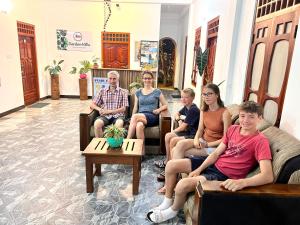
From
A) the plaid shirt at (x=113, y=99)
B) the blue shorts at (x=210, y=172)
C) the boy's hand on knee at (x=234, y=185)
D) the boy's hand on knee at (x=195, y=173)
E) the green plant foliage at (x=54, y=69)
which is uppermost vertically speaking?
the green plant foliage at (x=54, y=69)

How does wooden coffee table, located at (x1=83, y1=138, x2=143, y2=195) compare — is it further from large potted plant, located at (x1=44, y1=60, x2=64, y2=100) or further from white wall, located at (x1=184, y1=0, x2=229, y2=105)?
large potted plant, located at (x1=44, y1=60, x2=64, y2=100)

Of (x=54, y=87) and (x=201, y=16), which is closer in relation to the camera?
(x=201, y=16)

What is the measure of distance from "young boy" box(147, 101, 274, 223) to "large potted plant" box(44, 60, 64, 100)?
5.94 metres

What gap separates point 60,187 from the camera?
2484 millimetres

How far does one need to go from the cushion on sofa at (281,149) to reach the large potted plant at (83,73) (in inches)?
238

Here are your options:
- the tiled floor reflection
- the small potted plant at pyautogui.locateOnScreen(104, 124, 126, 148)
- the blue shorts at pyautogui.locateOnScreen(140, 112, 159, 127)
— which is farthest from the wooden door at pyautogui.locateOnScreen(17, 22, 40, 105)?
the small potted plant at pyautogui.locateOnScreen(104, 124, 126, 148)

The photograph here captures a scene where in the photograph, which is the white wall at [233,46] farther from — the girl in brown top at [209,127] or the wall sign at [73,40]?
the wall sign at [73,40]

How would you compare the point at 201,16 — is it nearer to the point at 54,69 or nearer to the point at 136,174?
the point at 54,69

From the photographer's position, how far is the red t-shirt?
5.33 ft

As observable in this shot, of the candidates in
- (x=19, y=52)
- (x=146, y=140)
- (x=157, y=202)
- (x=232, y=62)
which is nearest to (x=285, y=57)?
(x=232, y=62)

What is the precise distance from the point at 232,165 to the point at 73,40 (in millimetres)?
6483

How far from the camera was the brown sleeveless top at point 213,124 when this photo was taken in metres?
2.32

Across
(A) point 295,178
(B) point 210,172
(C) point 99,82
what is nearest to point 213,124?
(B) point 210,172

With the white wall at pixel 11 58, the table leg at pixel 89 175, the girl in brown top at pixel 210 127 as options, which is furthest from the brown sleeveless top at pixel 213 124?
the white wall at pixel 11 58
